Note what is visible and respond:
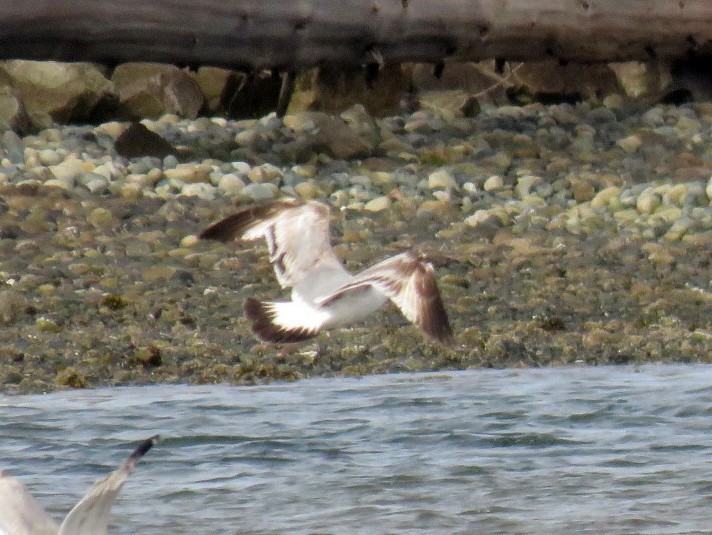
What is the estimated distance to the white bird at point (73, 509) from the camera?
3408 millimetres

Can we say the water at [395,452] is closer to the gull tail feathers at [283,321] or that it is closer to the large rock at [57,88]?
the gull tail feathers at [283,321]

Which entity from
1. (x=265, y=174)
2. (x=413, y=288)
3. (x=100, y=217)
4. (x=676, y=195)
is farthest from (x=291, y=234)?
(x=676, y=195)

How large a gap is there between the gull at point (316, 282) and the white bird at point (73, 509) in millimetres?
2010

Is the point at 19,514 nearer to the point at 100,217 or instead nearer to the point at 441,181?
the point at 100,217

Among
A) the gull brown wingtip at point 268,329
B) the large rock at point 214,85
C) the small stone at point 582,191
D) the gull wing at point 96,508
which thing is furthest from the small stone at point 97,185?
the gull wing at point 96,508

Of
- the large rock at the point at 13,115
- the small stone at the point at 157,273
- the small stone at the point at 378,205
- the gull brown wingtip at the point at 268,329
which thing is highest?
the large rock at the point at 13,115

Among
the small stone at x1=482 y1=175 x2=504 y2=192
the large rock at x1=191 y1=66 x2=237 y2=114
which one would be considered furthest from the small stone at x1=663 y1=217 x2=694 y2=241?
the large rock at x1=191 y1=66 x2=237 y2=114

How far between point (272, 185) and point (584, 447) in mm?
3635

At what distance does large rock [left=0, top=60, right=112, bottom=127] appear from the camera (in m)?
10.9

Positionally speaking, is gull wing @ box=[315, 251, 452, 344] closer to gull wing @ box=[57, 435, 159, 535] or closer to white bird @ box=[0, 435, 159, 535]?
white bird @ box=[0, 435, 159, 535]

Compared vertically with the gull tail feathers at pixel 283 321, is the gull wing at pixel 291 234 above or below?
above

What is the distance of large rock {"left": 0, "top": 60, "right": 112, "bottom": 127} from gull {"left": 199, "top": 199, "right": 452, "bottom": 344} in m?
4.57

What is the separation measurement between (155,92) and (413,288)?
5.97m

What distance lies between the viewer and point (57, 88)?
11.0m
